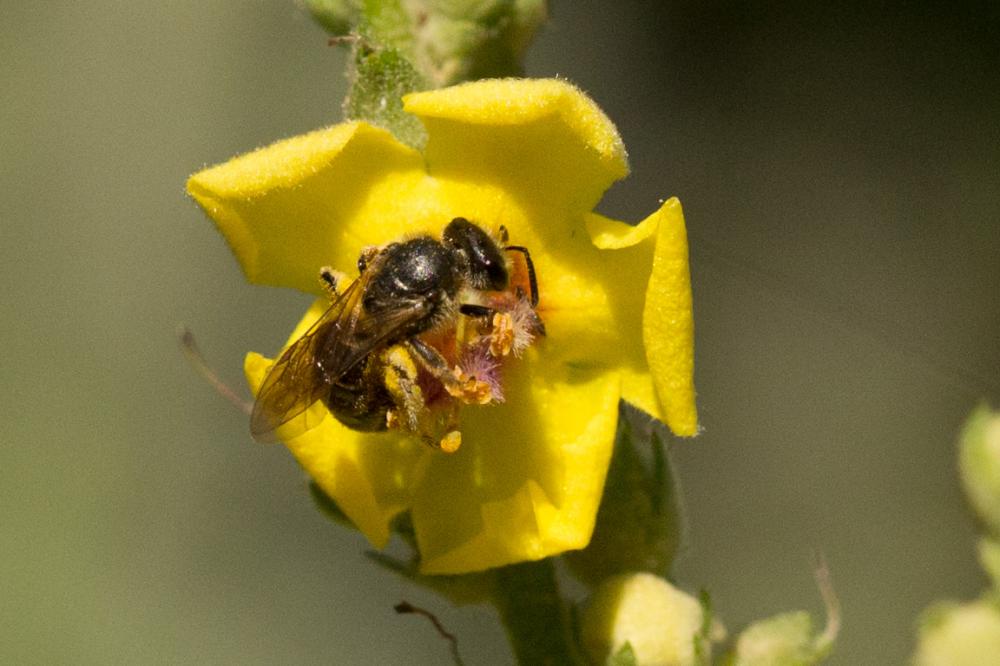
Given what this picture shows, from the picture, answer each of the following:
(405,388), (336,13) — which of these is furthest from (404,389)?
(336,13)

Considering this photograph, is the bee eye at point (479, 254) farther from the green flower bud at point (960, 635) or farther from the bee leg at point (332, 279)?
the green flower bud at point (960, 635)

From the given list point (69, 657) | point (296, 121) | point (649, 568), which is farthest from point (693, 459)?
point (649, 568)

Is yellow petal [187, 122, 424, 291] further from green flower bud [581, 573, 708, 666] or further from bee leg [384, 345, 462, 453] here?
green flower bud [581, 573, 708, 666]

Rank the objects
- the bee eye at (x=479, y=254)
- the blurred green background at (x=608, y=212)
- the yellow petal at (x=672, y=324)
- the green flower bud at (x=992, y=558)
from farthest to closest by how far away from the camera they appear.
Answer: the blurred green background at (x=608, y=212), the bee eye at (x=479, y=254), the green flower bud at (x=992, y=558), the yellow petal at (x=672, y=324)

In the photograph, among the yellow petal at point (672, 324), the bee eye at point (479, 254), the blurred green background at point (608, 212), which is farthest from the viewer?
the blurred green background at point (608, 212)

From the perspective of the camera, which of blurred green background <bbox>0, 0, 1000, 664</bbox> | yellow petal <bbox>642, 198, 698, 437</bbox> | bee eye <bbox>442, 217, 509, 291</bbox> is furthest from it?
blurred green background <bbox>0, 0, 1000, 664</bbox>

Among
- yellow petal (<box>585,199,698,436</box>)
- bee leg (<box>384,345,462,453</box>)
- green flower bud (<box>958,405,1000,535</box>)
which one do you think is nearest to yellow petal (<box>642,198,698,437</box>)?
yellow petal (<box>585,199,698,436</box>)

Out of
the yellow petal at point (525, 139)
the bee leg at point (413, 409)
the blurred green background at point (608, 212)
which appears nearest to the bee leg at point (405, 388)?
the bee leg at point (413, 409)
